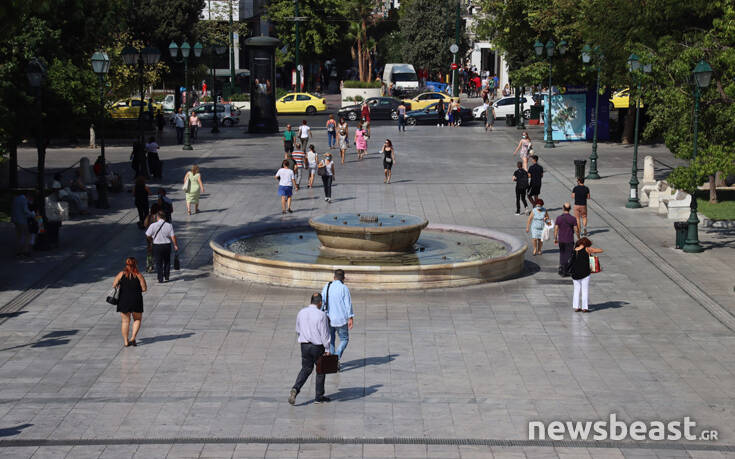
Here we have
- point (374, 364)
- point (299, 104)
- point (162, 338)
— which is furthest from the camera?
point (299, 104)

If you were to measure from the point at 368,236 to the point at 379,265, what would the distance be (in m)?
0.96

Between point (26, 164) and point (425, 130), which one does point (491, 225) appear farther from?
point (425, 130)

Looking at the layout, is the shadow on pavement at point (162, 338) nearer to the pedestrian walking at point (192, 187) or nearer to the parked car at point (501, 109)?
the pedestrian walking at point (192, 187)

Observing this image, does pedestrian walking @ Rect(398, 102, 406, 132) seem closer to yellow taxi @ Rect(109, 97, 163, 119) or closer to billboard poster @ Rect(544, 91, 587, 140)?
billboard poster @ Rect(544, 91, 587, 140)

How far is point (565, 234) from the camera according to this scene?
20.3m

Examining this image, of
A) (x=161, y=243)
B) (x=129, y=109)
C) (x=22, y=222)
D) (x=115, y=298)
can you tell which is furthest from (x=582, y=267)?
(x=129, y=109)

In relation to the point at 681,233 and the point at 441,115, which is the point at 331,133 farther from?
the point at 681,233

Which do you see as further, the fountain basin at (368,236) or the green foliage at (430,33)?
the green foliage at (430,33)

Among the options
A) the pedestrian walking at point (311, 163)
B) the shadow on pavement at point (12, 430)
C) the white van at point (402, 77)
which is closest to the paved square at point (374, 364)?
the shadow on pavement at point (12, 430)

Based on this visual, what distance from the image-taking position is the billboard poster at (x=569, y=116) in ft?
147

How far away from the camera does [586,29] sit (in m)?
38.0

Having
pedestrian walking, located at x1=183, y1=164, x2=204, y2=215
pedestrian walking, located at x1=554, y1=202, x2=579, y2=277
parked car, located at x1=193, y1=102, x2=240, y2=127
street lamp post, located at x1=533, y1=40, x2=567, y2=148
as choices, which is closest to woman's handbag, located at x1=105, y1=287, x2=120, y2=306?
pedestrian walking, located at x1=554, y1=202, x2=579, y2=277

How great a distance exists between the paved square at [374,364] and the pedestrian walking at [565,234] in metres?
0.36

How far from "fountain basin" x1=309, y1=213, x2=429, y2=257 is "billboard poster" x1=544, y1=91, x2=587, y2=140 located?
24.8 meters
